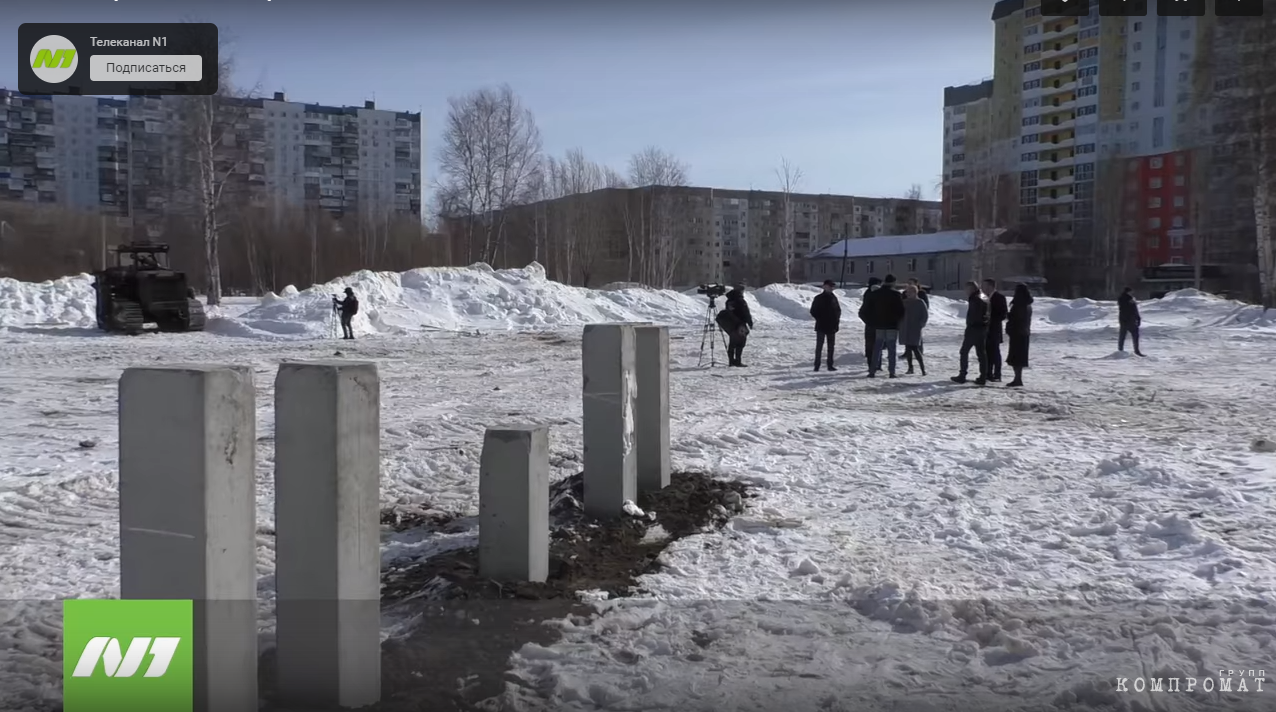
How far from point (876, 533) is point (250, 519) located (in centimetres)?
398

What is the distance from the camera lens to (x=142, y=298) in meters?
27.1

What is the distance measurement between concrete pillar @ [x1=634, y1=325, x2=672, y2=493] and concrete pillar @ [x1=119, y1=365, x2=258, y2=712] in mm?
3986

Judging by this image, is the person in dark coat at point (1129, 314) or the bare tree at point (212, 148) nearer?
the person in dark coat at point (1129, 314)

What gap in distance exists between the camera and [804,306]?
3938 cm

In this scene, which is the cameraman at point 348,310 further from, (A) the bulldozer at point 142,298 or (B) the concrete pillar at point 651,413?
(B) the concrete pillar at point 651,413

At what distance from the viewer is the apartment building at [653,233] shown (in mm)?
64438

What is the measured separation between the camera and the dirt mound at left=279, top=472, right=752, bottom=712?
3916 mm

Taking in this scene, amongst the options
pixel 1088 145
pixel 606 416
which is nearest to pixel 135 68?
pixel 606 416

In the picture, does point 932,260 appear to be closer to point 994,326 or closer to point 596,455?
point 994,326

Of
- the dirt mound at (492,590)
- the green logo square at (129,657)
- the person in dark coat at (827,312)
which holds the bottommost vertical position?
the dirt mound at (492,590)

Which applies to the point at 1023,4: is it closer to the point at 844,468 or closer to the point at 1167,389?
the point at 1167,389

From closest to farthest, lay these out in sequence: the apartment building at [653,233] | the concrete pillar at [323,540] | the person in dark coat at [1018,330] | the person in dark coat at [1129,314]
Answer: the concrete pillar at [323,540], the person in dark coat at [1018,330], the person in dark coat at [1129,314], the apartment building at [653,233]

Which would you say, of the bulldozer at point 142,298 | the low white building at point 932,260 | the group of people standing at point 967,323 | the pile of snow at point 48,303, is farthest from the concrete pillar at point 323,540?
the low white building at point 932,260

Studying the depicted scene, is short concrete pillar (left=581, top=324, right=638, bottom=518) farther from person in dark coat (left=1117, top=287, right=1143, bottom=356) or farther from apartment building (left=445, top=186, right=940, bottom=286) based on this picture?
apartment building (left=445, top=186, right=940, bottom=286)
